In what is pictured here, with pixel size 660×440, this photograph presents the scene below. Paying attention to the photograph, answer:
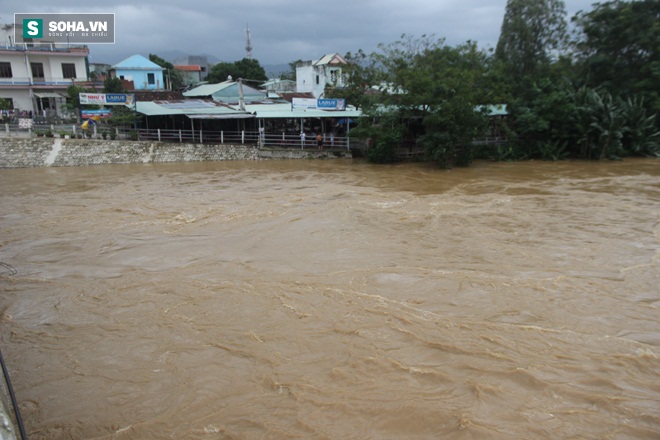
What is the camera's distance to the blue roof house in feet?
139

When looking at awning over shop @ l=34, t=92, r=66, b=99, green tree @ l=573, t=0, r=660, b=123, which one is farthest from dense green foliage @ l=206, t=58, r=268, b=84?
green tree @ l=573, t=0, r=660, b=123

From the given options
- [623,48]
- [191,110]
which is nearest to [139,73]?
[191,110]

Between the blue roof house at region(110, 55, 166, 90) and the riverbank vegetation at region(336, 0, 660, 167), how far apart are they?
2444 centimetres

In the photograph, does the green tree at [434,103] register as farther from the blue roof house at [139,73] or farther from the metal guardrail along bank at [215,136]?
the blue roof house at [139,73]

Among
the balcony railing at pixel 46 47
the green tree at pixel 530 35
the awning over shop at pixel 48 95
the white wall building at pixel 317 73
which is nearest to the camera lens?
the green tree at pixel 530 35

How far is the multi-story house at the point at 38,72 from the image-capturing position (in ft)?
104

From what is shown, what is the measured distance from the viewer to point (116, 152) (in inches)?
1002

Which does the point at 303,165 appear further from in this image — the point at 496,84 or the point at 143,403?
the point at 143,403

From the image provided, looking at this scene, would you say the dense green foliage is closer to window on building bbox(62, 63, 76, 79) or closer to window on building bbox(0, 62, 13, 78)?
window on building bbox(62, 63, 76, 79)

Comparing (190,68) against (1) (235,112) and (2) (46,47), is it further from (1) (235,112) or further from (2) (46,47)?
(1) (235,112)

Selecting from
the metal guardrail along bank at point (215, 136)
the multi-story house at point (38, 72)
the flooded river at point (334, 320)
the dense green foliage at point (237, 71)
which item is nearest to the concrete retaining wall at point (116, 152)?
the metal guardrail along bank at point (215, 136)

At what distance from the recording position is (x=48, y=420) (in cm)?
543

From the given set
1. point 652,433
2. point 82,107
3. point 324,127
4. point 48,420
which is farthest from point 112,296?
point 82,107

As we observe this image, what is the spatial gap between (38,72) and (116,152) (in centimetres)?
1321
